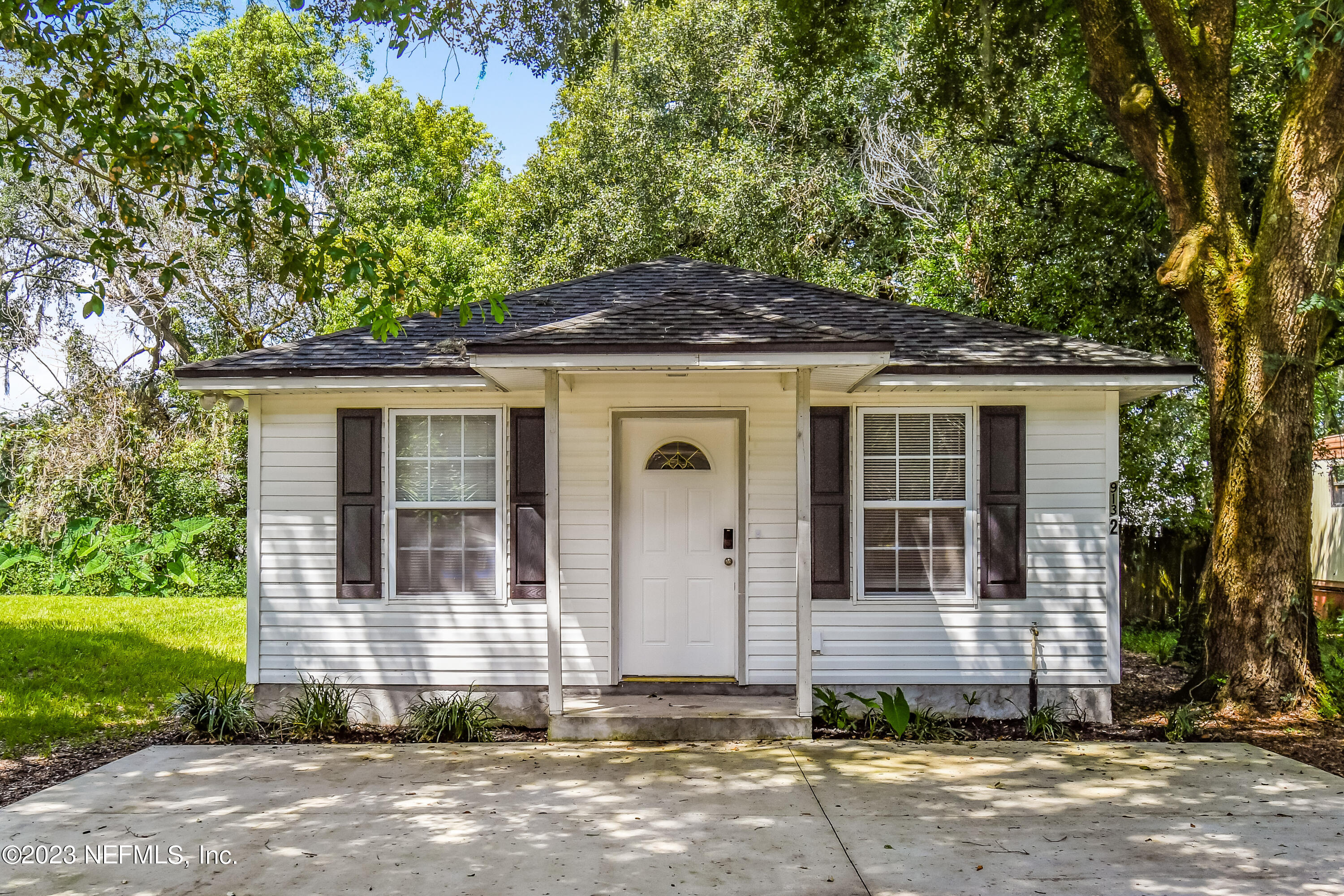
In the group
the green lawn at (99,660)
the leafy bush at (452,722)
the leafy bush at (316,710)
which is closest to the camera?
the leafy bush at (452,722)

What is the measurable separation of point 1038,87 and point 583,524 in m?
8.44

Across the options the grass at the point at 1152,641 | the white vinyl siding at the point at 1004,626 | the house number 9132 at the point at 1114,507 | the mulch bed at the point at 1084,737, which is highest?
the house number 9132 at the point at 1114,507

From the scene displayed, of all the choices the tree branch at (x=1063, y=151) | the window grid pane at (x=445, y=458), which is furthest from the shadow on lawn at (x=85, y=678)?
the tree branch at (x=1063, y=151)

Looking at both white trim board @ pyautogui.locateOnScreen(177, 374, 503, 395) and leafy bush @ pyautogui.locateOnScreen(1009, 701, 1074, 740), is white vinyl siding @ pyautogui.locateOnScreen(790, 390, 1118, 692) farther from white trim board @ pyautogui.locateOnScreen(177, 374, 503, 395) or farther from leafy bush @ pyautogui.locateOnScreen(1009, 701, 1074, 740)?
white trim board @ pyautogui.locateOnScreen(177, 374, 503, 395)

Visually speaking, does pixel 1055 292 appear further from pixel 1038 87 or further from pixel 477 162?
pixel 477 162

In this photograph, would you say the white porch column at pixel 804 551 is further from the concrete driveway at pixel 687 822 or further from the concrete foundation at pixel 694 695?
the concrete foundation at pixel 694 695

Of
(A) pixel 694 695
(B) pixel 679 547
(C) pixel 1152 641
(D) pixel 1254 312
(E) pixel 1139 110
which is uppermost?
(E) pixel 1139 110

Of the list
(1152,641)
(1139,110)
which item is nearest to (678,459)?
(1139,110)

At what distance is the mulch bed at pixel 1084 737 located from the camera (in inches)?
234

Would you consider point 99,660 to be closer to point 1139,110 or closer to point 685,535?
point 685,535

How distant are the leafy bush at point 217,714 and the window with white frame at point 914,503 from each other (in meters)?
4.74

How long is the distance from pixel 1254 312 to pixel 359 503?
7006mm

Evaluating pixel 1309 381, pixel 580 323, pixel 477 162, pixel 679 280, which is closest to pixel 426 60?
pixel 580 323

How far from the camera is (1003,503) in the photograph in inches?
273
